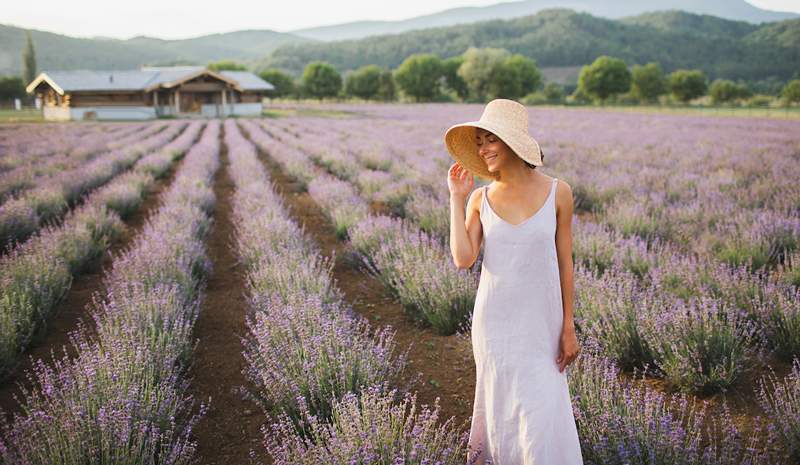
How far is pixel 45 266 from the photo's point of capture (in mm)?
4422

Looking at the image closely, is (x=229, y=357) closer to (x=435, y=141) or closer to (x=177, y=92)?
(x=435, y=141)

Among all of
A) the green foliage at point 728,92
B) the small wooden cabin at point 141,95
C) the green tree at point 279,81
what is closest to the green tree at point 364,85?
the green tree at point 279,81

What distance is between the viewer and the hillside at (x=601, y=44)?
117 metres

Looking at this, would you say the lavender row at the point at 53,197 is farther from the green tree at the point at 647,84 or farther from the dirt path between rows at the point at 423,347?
the green tree at the point at 647,84

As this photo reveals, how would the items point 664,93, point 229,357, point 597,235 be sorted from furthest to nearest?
point 664,93 < point 597,235 < point 229,357

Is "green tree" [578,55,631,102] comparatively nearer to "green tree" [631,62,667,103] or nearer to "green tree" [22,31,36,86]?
"green tree" [631,62,667,103]

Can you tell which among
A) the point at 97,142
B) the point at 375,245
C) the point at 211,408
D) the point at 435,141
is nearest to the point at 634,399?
the point at 211,408

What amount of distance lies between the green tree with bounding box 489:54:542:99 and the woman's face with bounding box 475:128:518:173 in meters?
69.7

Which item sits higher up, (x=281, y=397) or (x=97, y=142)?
(x=97, y=142)

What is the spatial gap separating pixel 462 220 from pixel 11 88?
74.8 metres

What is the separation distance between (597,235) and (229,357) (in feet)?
11.6

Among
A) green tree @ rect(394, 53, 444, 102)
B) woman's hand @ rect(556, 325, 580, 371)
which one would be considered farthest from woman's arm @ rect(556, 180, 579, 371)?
green tree @ rect(394, 53, 444, 102)

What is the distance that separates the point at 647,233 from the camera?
5.93 metres

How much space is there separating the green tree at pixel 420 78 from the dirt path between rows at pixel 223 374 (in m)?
72.4
